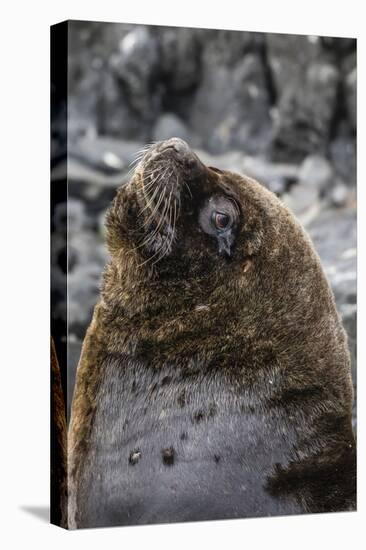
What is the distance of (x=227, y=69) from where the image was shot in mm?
9789

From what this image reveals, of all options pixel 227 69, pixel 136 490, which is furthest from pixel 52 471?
pixel 227 69

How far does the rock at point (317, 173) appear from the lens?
10.1 meters

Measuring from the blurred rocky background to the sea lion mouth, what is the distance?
0.20 meters

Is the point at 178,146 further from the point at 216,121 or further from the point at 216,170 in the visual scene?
the point at 216,121

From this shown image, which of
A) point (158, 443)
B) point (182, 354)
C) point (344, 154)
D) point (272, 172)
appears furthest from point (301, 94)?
point (158, 443)

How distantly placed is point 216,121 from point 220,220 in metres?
0.93

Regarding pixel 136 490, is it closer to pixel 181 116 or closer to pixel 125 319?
pixel 125 319

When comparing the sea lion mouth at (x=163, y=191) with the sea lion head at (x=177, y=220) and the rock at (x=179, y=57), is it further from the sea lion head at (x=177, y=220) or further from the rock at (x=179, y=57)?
the rock at (x=179, y=57)

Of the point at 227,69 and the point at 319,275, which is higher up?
the point at 227,69

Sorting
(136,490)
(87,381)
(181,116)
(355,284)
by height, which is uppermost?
(181,116)

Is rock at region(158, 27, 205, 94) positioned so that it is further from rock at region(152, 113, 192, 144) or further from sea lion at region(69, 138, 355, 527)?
sea lion at region(69, 138, 355, 527)

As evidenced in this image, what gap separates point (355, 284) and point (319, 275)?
74cm

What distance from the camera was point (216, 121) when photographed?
381 inches

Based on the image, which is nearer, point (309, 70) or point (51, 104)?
point (51, 104)
